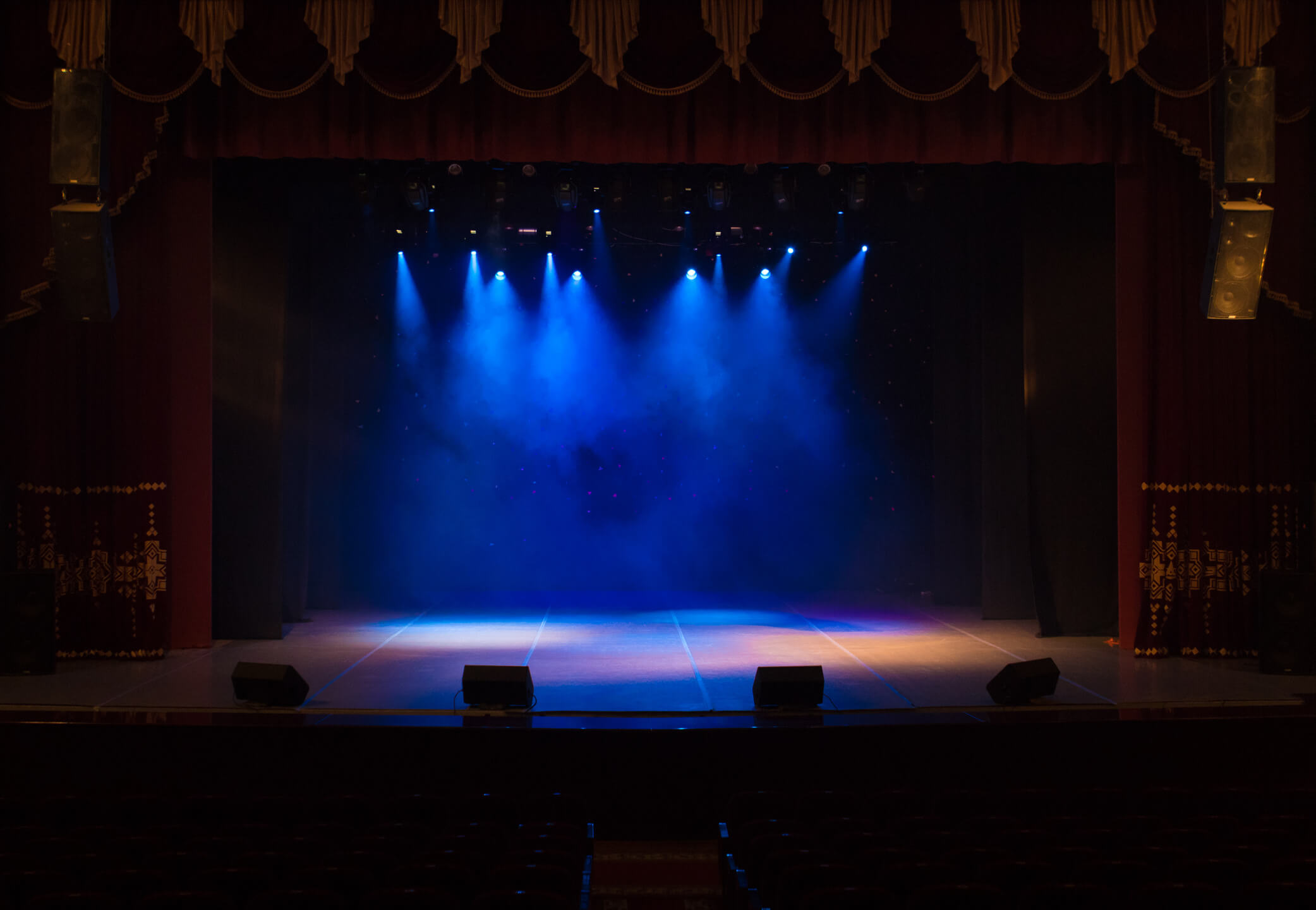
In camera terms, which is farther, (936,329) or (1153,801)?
(936,329)

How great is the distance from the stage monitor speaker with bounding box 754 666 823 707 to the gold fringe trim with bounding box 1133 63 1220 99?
15.4 ft

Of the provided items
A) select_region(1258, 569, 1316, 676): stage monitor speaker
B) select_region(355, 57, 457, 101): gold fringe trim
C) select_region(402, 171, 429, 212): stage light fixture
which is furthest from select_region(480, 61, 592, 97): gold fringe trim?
select_region(1258, 569, 1316, 676): stage monitor speaker

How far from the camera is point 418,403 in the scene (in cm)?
1234

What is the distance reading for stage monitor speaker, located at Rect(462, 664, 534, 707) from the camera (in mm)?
5895

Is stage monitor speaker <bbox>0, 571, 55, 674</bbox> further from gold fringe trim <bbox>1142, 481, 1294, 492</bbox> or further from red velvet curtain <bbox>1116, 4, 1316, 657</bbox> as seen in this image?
gold fringe trim <bbox>1142, 481, 1294, 492</bbox>

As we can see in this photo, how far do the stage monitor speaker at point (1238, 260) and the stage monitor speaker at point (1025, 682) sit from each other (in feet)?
8.39

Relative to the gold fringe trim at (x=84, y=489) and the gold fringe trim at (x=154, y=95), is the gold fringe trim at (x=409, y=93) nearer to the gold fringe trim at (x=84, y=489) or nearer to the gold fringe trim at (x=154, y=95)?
the gold fringe trim at (x=154, y=95)

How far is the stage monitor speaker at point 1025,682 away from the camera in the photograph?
6023mm

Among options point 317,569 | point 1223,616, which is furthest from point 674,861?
point 317,569

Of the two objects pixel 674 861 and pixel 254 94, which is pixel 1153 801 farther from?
pixel 254 94

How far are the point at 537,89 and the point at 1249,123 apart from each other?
4.55 metres

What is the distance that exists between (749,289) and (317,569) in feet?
18.6

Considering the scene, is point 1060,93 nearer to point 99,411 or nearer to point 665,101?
point 665,101

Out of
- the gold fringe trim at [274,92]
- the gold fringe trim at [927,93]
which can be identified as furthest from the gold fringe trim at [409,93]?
the gold fringe trim at [927,93]
